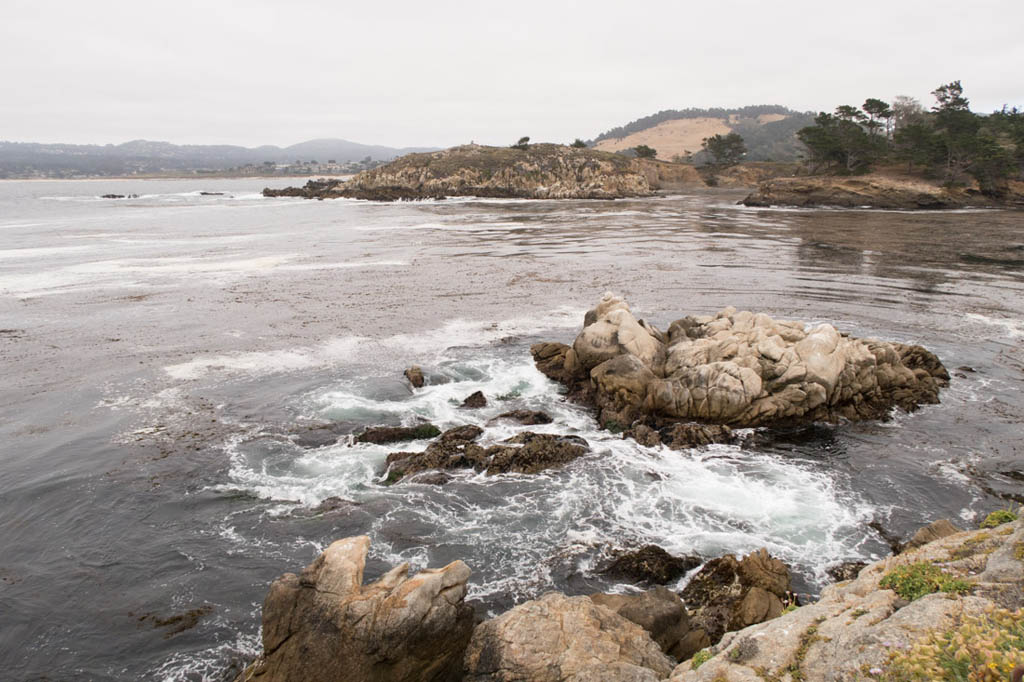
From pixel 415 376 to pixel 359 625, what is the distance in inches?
520

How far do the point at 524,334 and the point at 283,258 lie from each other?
96.1ft

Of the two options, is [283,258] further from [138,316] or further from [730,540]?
[730,540]

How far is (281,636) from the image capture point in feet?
29.3

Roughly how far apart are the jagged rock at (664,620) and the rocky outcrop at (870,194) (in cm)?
8557

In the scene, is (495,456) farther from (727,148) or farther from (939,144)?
(727,148)

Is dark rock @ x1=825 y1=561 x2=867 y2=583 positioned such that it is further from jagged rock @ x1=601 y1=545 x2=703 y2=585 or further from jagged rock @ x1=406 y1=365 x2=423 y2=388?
jagged rock @ x1=406 y1=365 x2=423 y2=388

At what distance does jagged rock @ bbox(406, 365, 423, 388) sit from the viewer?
21281 mm

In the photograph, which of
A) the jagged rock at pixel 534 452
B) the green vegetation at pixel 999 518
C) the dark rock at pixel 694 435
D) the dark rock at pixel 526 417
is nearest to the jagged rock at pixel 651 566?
the jagged rock at pixel 534 452

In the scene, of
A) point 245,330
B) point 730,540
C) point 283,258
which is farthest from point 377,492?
point 283,258

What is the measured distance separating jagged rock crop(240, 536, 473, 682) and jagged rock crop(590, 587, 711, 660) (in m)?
Answer: 2.55

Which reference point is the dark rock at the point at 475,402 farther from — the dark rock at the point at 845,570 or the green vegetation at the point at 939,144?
the green vegetation at the point at 939,144

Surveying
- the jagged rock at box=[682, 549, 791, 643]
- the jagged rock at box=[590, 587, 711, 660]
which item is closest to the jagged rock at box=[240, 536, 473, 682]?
the jagged rock at box=[590, 587, 711, 660]

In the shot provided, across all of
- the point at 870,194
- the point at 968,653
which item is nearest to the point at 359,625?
the point at 968,653

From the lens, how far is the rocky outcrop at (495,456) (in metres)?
16.0
